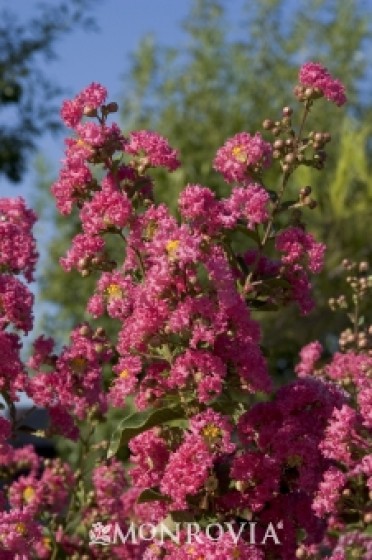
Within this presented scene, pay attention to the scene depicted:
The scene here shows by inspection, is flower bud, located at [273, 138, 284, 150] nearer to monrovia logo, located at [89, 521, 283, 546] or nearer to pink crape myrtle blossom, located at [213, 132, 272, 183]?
pink crape myrtle blossom, located at [213, 132, 272, 183]

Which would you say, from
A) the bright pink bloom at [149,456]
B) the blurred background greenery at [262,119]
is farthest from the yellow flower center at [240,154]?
the blurred background greenery at [262,119]

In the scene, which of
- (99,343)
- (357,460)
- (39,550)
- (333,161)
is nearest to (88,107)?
(99,343)

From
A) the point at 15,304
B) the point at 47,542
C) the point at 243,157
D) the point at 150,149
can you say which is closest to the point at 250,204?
the point at 243,157

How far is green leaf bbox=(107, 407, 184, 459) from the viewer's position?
2398mm

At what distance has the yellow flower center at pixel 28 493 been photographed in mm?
3453

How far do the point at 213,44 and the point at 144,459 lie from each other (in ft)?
57.3

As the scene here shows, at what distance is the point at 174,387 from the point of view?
248cm

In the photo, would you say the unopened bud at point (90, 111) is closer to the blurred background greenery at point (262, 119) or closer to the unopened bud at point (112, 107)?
the unopened bud at point (112, 107)

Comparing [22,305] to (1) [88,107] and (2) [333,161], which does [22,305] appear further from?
(2) [333,161]

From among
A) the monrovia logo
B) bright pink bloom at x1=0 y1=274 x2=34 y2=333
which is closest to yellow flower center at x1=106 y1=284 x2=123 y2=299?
bright pink bloom at x1=0 y1=274 x2=34 y2=333

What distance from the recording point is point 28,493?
3.47m

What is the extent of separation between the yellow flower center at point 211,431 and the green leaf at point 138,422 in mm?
113

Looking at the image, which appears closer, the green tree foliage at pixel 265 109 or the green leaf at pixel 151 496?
the green leaf at pixel 151 496

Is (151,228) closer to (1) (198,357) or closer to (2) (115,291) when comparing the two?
(2) (115,291)
